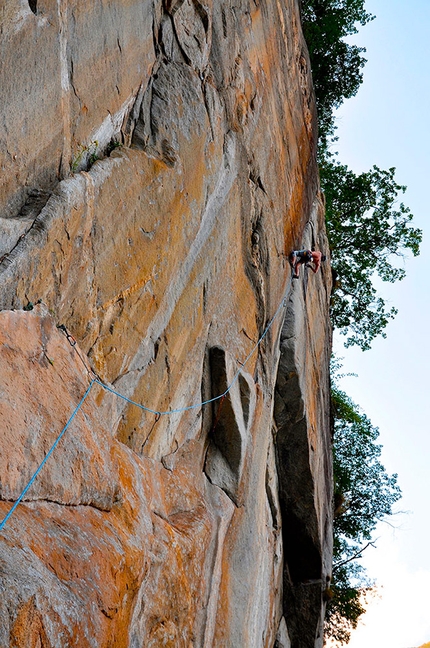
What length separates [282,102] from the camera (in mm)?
9641

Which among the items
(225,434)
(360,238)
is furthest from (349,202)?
(225,434)

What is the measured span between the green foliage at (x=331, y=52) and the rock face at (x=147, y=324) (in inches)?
424

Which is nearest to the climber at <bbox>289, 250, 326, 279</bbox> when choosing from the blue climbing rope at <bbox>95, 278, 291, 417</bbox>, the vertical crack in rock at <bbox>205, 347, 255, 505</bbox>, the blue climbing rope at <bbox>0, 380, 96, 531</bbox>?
the blue climbing rope at <bbox>95, 278, 291, 417</bbox>

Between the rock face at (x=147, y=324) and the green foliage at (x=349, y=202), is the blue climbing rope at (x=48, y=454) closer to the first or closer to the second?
the rock face at (x=147, y=324)

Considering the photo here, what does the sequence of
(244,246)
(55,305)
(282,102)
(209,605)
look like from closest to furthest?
(55,305) < (209,605) < (244,246) < (282,102)

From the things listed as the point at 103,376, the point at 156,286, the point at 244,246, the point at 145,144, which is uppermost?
the point at 244,246

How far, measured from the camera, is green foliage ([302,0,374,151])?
19875 millimetres

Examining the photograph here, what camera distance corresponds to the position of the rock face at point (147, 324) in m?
3.86

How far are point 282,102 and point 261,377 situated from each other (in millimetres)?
4106

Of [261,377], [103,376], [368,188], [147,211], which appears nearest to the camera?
[103,376]

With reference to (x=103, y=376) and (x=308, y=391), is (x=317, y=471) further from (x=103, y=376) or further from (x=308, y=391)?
(x=103, y=376)

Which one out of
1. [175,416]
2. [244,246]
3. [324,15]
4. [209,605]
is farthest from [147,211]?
[324,15]

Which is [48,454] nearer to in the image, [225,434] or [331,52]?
[225,434]

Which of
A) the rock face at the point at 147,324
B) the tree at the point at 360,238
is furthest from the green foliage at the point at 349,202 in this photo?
the rock face at the point at 147,324
